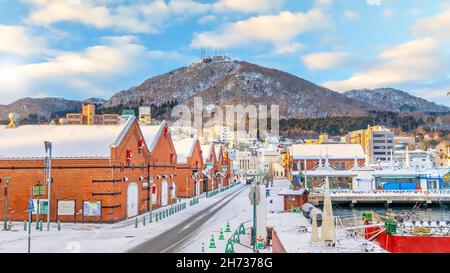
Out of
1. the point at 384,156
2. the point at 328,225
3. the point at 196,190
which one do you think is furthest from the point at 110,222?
the point at 384,156

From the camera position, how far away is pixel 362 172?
99.6 metres

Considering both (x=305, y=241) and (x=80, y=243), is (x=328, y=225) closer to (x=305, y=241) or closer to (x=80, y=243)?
(x=305, y=241)

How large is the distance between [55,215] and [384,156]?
183 metres

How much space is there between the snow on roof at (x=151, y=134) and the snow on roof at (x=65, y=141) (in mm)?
8895

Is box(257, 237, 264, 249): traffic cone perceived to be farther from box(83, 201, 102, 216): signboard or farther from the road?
box(83, 201, 102, 216): signboard

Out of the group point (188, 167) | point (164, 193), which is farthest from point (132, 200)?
point (188, 167)

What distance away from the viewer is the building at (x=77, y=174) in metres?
39.9

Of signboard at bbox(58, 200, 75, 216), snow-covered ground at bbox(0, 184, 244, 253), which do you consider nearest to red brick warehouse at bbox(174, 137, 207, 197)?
snow-covered ground at bbox(0, 184, 244, 253)

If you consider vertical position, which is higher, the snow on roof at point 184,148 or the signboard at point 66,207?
the snow on roof at point 184,148

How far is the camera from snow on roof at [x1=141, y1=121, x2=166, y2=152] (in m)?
54.0

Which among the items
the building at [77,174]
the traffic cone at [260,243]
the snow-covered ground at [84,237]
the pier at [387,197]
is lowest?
the pier at [387,197]

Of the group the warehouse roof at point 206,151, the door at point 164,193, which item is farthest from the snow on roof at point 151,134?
the warehouse roof at point 206,151

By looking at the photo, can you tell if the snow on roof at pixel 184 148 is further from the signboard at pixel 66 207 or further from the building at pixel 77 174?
the signboard at pixel 66 207

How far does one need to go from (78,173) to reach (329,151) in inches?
4333
